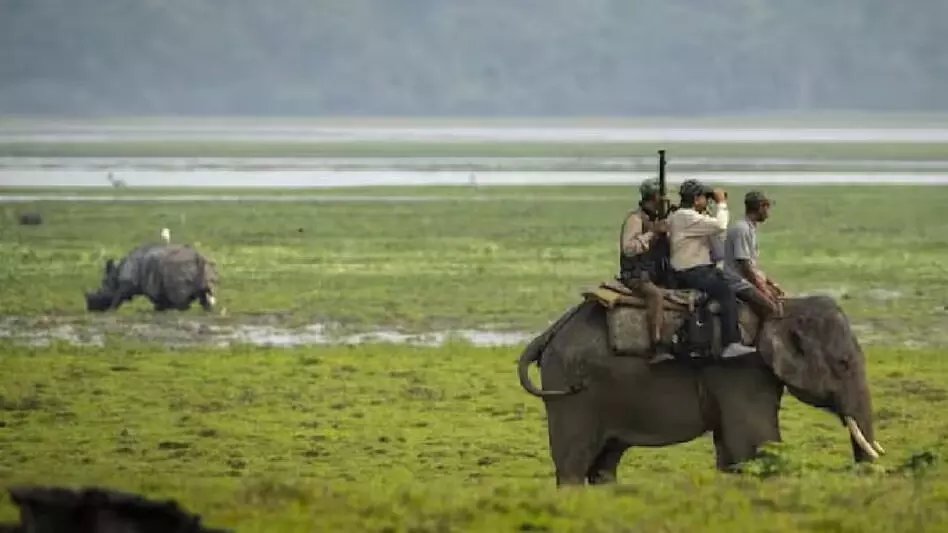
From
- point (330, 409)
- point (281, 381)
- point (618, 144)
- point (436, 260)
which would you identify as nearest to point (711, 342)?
point (330, 409)

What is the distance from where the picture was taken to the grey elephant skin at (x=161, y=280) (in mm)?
39469

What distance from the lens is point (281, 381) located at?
31.0 m

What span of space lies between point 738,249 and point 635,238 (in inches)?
34.3

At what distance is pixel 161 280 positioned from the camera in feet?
130

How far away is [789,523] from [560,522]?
165 cm

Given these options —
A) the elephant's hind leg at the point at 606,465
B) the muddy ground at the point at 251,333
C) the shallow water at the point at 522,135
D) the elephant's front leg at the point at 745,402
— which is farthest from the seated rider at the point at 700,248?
the shallow water at the point at 522,135

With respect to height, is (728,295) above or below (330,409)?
above

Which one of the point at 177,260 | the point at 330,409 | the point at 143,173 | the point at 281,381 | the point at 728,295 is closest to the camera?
the point at 728,295

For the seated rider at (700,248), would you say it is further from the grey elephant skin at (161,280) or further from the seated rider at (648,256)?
the grey elephant skin at (161,280)

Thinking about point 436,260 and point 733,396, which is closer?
point 733,396

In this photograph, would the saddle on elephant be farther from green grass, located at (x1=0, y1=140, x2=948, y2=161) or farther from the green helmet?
green grass, located at (x1=0, y1=140, x2=948, y2=161)

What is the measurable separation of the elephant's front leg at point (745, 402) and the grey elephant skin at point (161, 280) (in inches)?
812

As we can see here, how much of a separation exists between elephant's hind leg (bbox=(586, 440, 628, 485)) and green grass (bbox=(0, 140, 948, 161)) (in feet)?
315

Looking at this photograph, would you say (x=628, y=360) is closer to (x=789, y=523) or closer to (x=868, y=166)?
(x=789, y=523)
